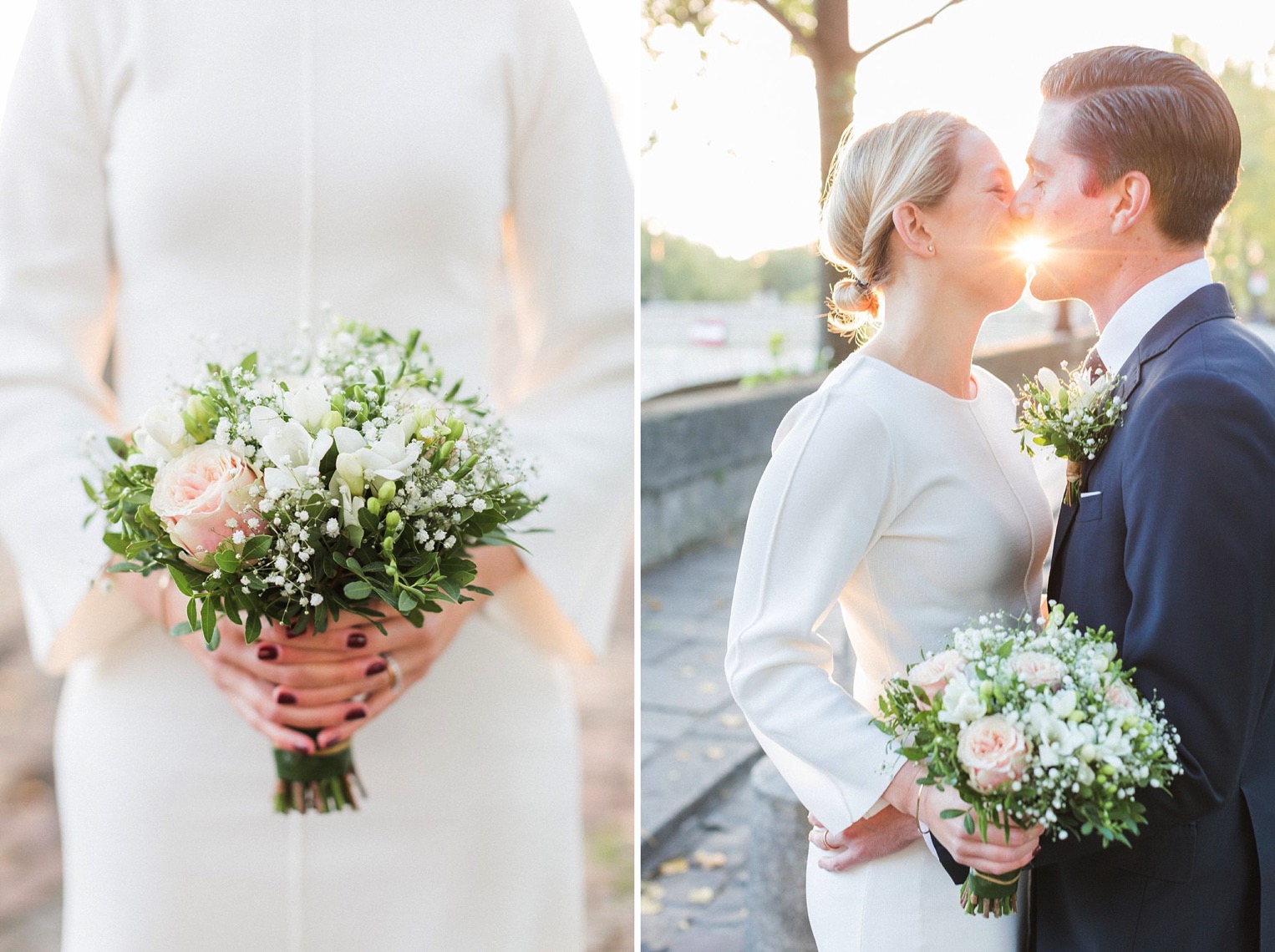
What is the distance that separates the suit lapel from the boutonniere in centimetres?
1

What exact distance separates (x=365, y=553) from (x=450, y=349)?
2.09ft

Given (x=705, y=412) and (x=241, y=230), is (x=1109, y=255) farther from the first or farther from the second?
(x=705, y=412)

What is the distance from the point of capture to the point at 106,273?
85.1 inches

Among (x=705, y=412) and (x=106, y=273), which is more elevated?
(x=106, y=273)

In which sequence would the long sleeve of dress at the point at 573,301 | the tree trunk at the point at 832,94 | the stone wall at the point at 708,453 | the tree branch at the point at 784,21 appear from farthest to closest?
1. the stone wall at the point at 708,453
2. the tree branch at the point at 784,21
3. the tree trunk at the point at 832,94
4. the long sleeve of dress at the point at 573,301

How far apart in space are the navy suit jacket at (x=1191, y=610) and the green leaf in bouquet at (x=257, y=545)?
3.65 feet

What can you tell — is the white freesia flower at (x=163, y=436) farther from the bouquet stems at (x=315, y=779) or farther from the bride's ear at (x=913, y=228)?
the bride's ear at (x=913, y=228)

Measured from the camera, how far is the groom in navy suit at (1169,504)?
1.51 metres

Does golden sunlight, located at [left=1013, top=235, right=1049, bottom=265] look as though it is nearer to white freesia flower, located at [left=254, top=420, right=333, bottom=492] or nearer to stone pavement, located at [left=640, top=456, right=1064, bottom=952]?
stone pavement, located at [left=640, top=456, right=1064, bottom=952]

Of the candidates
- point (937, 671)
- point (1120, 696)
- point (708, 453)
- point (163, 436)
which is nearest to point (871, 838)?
point (937, 671)

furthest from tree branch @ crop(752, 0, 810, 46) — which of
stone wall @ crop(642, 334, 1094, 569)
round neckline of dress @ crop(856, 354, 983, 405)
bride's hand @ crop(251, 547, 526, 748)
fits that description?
stone wall @ crop(642, 334, 1094, 569)

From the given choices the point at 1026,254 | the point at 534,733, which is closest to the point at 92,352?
the point at 534,733

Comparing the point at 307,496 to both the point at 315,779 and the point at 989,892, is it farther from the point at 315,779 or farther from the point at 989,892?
the point at 989,892

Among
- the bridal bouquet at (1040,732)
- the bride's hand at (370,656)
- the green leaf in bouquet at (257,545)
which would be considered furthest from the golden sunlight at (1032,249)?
the green leaf in bouquet at (257,545)
